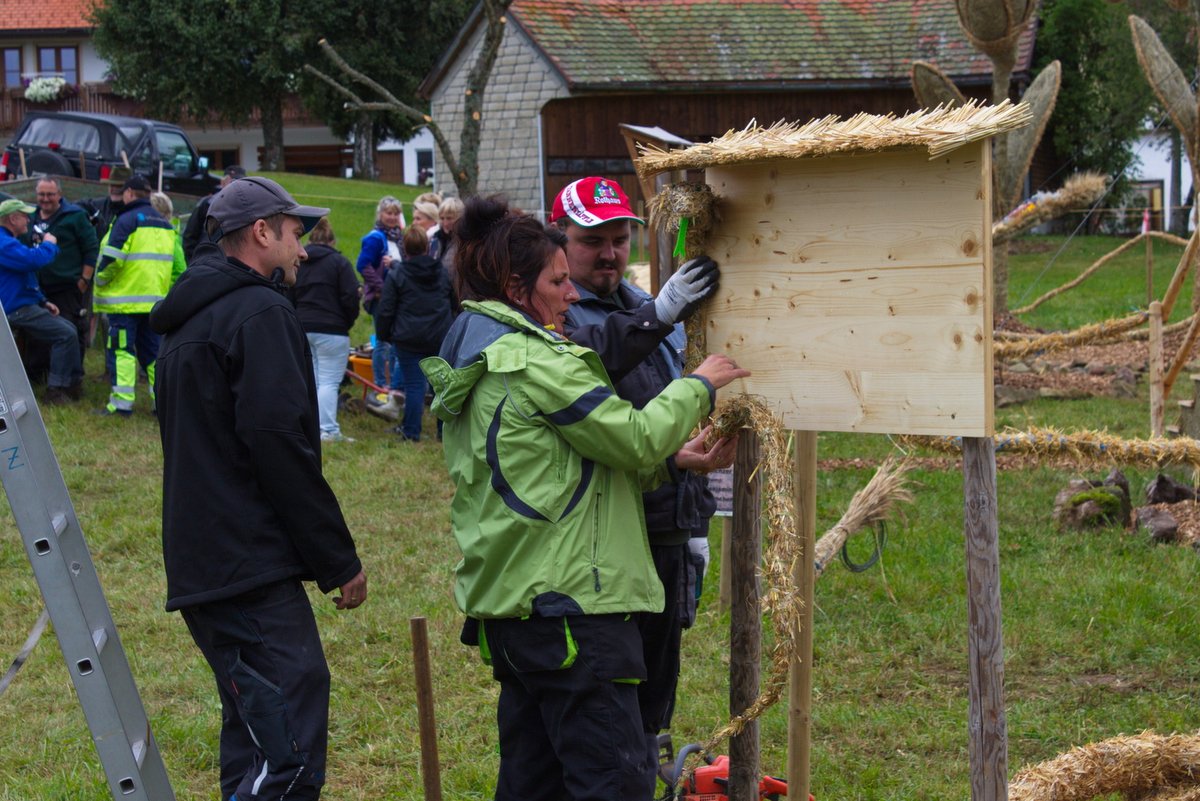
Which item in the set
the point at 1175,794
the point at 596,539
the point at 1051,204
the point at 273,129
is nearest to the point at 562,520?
the point at 596,539

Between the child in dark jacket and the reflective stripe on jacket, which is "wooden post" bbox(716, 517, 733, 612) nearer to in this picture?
the child in dark jacket

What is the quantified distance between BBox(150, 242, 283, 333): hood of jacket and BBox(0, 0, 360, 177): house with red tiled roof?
43.8m

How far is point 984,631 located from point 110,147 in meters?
17.6

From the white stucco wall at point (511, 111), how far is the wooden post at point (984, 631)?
78.9ft

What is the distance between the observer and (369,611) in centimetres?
637

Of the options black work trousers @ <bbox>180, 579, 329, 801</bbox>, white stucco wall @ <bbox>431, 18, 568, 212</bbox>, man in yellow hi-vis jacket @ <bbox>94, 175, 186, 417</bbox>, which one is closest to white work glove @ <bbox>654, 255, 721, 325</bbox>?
black work trousers @ <bbox>180, 579, 329, 801</bbox>

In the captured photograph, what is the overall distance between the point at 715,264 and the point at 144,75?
40829mm

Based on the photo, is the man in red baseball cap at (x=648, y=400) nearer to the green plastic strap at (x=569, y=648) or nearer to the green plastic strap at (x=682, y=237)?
the green plastic strap at (x=682, y=237)

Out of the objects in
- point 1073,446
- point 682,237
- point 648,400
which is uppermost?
point 682,237

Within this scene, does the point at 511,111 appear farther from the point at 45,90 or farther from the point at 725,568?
the point at 45,90

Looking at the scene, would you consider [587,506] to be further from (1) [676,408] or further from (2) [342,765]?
(2) [342,765]

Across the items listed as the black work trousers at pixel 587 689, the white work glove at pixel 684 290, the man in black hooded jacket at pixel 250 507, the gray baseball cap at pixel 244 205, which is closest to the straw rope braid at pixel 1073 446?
the white work glove at pixel 684 290

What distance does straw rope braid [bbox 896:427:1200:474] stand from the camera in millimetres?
4727

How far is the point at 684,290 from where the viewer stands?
10.8ft
